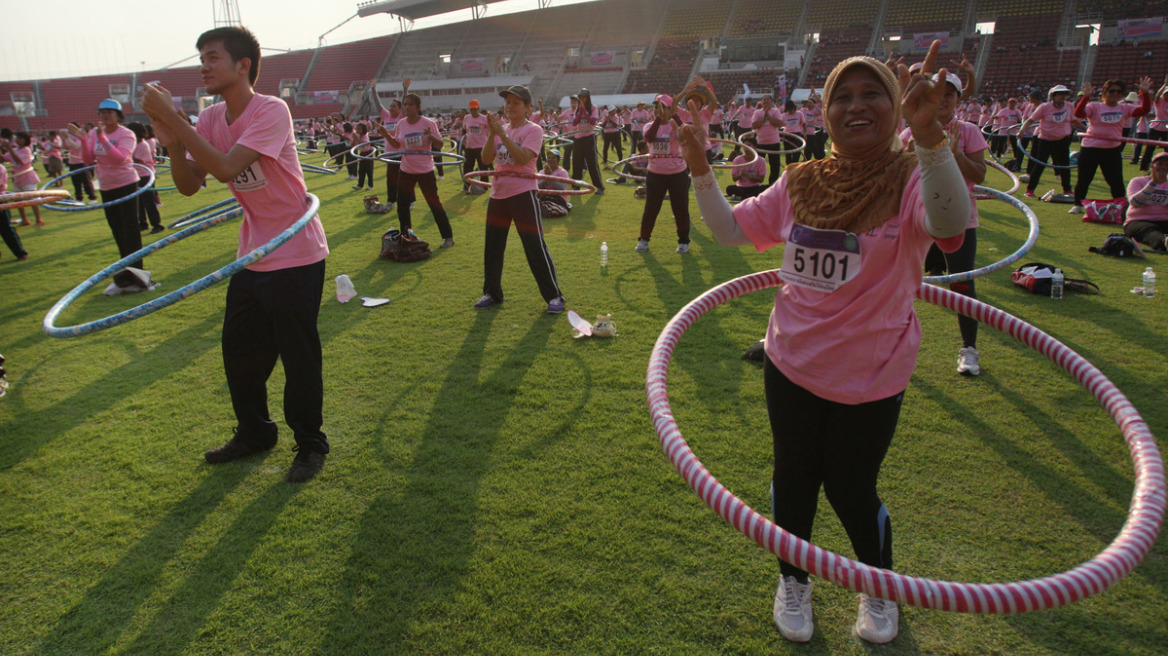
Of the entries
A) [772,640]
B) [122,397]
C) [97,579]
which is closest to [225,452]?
[97,579]

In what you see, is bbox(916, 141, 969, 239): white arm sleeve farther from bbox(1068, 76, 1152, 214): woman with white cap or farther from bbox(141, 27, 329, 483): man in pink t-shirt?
bbox(1068, 76, 1152, 214): woman with white cap

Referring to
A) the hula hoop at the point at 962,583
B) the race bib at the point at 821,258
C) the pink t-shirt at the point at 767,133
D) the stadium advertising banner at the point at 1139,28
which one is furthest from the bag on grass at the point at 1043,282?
the stadium advertising banner at the point at 1139,28

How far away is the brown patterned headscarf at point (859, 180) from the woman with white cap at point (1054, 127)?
13389mm

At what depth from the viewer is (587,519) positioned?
12.0 feet

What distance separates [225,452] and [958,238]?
450cm

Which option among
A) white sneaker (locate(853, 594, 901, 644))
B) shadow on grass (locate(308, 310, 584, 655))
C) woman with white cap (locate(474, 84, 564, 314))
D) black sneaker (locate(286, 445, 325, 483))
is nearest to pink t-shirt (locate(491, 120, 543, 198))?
woman with white cap (locate(474, 84, 564, 314))

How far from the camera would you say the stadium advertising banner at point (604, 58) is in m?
55.7

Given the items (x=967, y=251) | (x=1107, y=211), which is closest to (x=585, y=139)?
(x=1107, y=211)

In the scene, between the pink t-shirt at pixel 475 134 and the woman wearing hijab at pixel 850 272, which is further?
the pink t-shirt at pixel 475 134

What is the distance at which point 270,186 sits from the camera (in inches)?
148

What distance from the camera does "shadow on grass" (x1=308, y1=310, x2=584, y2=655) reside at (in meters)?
2.97

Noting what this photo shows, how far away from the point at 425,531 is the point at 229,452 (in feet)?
5.78

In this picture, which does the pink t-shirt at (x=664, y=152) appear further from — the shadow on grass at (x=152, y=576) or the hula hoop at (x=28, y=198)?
the shadow on grass at (x=152, y=576)

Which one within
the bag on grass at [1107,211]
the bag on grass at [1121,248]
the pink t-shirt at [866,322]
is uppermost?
the pink t-shirt at [866,322]
